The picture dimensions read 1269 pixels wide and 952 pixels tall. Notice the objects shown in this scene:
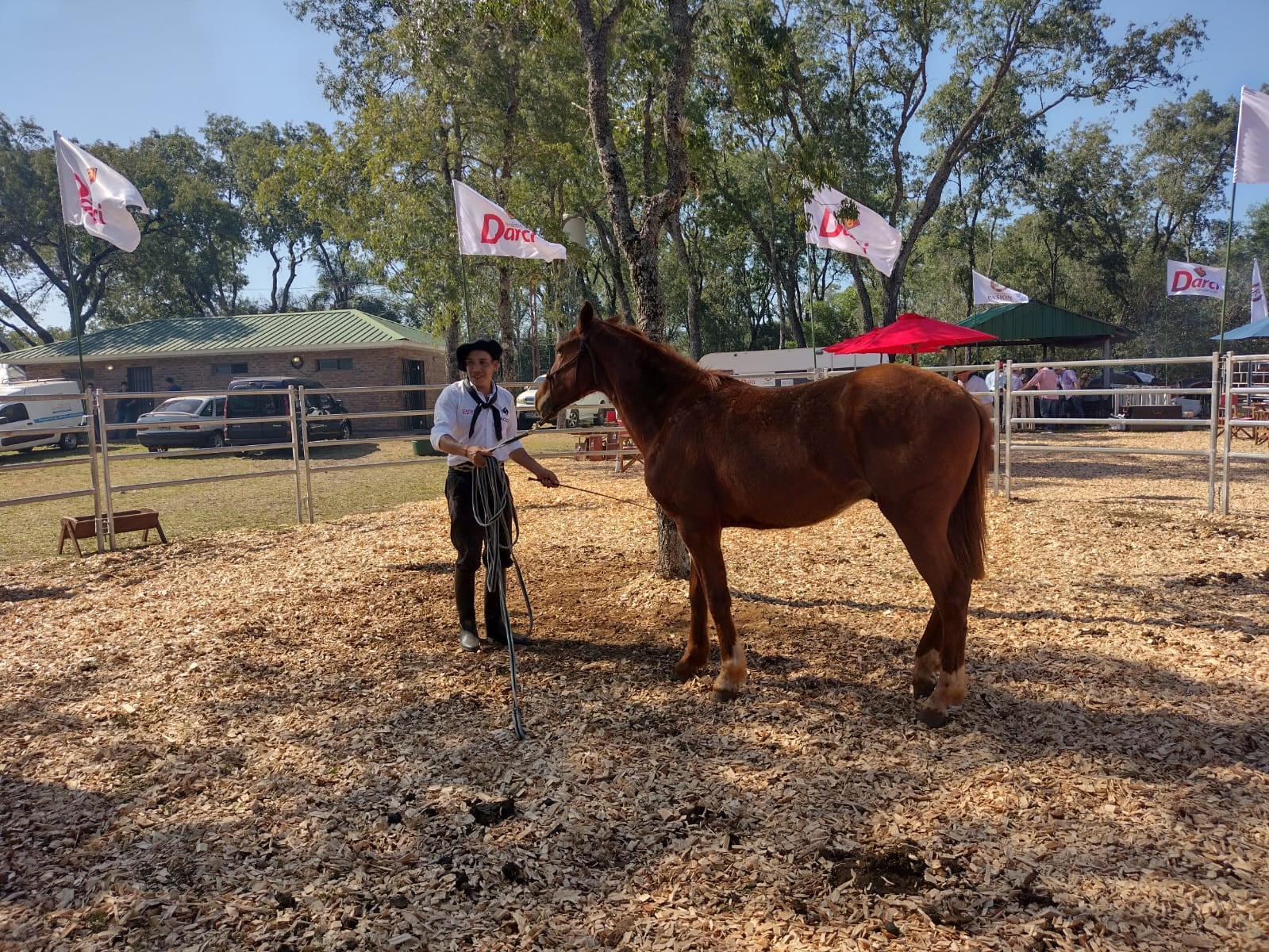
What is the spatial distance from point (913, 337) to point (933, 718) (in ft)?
31.3

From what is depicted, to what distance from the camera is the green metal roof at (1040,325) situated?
24.3m

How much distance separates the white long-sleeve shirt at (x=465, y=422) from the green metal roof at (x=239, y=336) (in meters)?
25.3

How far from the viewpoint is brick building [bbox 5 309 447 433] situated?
96.8 ft

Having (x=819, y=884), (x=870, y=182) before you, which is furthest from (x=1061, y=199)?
(x=819, y=884)

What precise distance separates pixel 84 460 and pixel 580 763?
7460 mm

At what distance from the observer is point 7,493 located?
43.2ft

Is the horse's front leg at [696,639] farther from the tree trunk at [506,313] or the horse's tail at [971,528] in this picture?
the tree trunk at [506,313]

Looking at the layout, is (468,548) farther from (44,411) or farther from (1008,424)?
(44,411)

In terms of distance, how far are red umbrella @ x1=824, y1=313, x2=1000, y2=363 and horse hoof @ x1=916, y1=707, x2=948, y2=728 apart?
30.9ft

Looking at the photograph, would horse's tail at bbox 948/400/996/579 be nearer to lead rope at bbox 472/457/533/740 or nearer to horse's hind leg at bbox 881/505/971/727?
horse's hind leg at bbox 881/505/971/727

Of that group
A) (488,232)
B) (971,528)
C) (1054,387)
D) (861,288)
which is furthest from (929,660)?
(1054,387)

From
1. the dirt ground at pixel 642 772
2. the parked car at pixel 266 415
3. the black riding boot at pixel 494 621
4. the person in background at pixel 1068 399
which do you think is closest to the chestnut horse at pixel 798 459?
the dirt ground at pixel 642 772

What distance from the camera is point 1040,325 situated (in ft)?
80.3

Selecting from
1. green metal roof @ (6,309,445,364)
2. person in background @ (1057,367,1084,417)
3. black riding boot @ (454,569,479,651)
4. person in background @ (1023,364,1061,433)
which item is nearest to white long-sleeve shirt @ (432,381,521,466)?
black riding boot @ (454,569,479,651)
